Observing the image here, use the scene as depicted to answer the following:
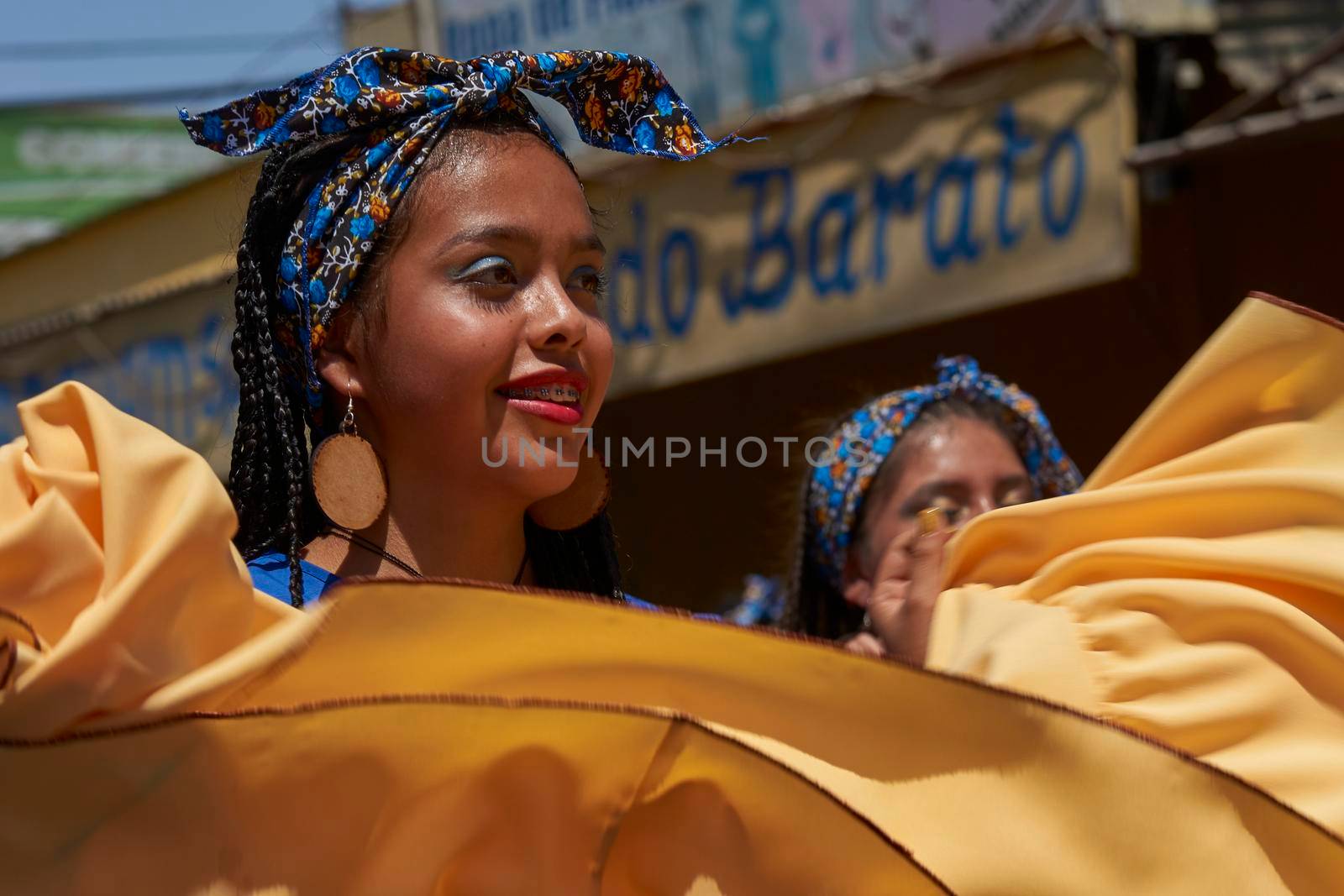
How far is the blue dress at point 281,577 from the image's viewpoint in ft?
6.97

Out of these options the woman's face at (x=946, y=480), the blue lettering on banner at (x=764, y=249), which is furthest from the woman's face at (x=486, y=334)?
the blue lettering on banner at (x=764, y=249)

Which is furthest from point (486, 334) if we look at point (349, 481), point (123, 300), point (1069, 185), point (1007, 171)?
point (123, 300)

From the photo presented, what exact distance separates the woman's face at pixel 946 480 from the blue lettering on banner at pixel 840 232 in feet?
5.73

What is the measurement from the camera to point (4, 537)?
1411 millimetres

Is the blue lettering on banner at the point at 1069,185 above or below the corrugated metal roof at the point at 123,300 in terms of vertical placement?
above

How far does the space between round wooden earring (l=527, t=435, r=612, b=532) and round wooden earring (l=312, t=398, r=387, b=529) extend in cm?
28

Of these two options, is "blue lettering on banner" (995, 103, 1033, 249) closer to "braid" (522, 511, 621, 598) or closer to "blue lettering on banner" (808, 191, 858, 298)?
"blue lettering on banner" (808, 191, 858, 298)

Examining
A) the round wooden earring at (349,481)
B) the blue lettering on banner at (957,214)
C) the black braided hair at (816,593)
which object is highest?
the round wooden earring at (349,481)

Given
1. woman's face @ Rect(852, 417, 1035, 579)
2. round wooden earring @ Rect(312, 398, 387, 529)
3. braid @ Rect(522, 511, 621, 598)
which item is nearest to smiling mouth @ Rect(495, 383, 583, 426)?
round wooden earring @ Rect(312, 398, 387, 529)

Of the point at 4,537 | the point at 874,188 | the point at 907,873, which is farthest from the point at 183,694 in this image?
the point at 874,188

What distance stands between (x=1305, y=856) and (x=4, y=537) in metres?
1.20

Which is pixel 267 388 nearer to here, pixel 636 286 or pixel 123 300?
pixel 636 286

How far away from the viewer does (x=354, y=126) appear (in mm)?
2285

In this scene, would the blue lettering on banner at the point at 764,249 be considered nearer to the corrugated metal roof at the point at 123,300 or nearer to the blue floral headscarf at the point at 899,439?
the blue floral headscarf at the point at 899,439
